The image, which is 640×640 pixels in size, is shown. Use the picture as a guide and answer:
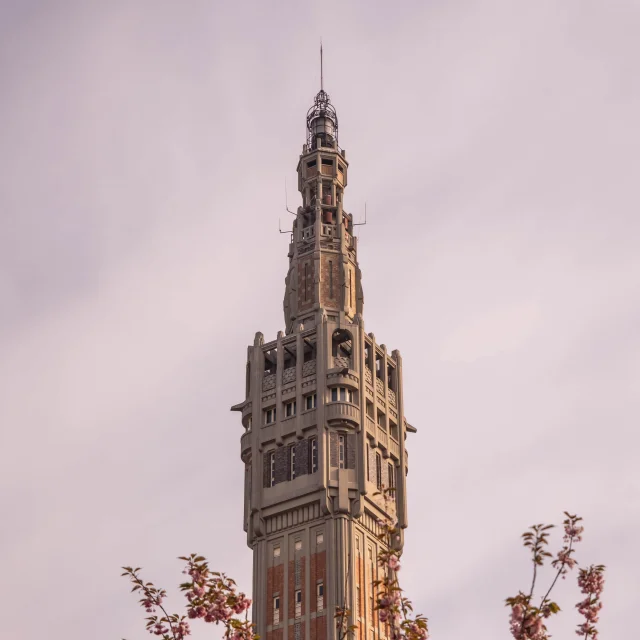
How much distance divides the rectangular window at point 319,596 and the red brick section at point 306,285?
1094 inches

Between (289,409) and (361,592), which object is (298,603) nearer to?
(361,592)

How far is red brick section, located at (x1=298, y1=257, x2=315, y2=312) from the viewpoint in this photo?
126125mm

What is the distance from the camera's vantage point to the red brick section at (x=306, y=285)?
4966 inches

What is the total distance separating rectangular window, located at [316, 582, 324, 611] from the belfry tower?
84mm

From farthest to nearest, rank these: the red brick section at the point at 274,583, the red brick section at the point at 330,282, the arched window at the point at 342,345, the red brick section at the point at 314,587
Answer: the red brick section at the point at 330,282 → the arched window at the point at 342,345 → the red brick section at the point at 274,583 → the red brick section at the point at 314,587

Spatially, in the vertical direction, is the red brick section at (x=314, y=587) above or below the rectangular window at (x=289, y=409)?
below

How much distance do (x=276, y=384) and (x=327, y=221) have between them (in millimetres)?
21747

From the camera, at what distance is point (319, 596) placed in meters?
108

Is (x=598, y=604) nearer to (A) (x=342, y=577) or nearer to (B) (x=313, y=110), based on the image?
(A) (x=342, y=577)

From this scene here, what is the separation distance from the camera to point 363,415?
115m

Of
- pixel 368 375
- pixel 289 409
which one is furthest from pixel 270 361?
pixel 368 375

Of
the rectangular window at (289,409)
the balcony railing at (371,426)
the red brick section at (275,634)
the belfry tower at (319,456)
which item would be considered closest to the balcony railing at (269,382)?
the belfry tower at (319,456)

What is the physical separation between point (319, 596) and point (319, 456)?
441 inches

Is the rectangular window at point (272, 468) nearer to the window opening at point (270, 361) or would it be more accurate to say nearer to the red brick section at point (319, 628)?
the window opening at point (270, 361)
